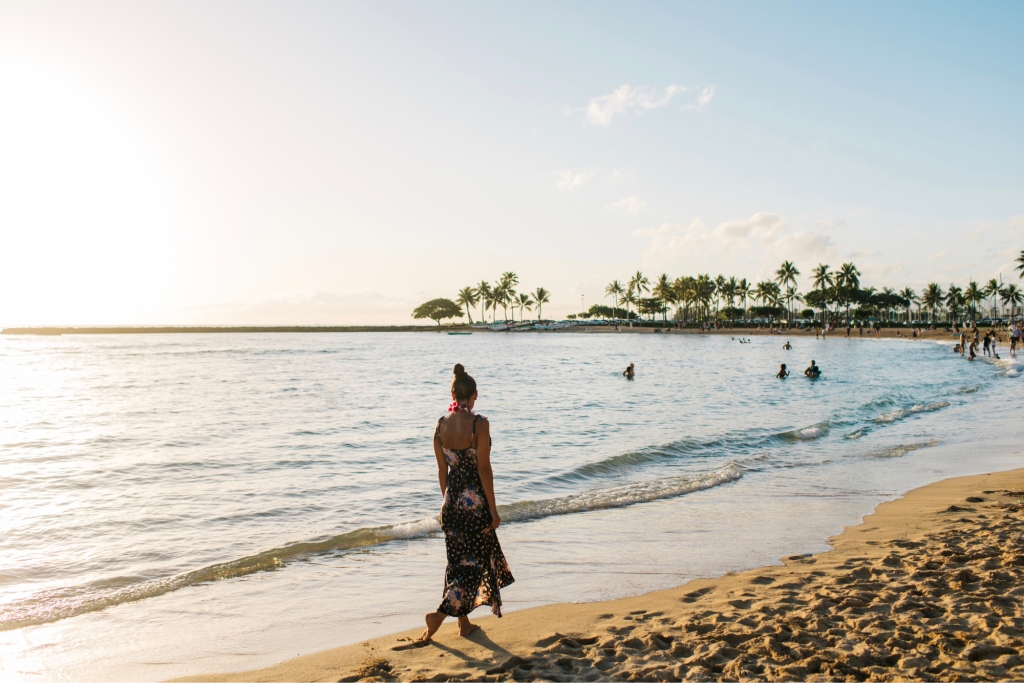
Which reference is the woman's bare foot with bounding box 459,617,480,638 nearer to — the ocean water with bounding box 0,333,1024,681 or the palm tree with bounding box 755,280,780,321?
the ocean water with bounding box 0,333,1024,681

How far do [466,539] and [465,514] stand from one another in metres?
0.20

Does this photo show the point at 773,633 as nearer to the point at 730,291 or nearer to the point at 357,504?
the point at 357,504

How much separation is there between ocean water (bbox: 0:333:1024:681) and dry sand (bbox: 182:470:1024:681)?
525 millimetres

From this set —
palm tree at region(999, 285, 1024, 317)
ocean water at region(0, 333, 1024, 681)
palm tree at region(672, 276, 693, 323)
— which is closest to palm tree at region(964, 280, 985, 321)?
palm tree at region(999, 285, 1024, 317)

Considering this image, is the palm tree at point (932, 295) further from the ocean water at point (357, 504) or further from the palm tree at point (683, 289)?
the ocean water at point (357, 504)

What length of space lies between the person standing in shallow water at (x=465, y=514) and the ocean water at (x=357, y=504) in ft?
2.69

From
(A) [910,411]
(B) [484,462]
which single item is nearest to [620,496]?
(B) [484,462]

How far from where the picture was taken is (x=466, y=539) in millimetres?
5074

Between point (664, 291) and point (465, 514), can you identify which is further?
point (664, 291)

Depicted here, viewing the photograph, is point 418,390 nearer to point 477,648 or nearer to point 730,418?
point 730,418

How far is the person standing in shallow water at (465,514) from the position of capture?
4.97 meters

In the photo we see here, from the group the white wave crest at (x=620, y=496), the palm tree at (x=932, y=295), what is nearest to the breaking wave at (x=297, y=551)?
the white wave crest at (x=620, y=496)

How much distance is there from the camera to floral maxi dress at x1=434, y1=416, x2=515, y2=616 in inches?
198

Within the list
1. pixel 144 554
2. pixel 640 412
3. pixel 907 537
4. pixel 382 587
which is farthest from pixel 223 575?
pixel 640 412
